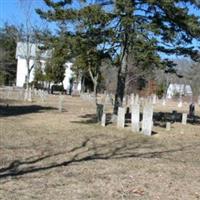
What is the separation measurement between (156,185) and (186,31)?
13.9 metres

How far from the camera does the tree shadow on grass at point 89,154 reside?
33.6ft

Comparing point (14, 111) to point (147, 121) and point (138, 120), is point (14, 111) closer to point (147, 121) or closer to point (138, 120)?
point (138, 120)

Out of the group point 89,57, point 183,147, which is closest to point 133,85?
point 89,57

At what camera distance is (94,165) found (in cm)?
1091

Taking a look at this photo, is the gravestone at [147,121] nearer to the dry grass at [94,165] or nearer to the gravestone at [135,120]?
the gravestone at [135,120]

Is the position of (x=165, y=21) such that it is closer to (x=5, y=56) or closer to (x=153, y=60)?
(x=153, y=60)

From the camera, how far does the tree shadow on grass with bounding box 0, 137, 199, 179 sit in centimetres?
1023

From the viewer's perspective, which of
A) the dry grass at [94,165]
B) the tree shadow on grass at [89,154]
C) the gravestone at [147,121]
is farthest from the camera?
the gravestone at [147,121]

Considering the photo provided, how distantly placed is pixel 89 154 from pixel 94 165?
6.12ft

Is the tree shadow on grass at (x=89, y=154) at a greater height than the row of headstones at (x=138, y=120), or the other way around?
the row of headstones at (x=138, y=120)

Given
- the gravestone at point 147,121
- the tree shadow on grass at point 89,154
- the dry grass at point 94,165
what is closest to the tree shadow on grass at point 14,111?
the dry grass at point 94,165

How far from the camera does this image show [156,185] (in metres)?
9.14

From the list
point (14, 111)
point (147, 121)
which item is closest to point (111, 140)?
point (147, 121)

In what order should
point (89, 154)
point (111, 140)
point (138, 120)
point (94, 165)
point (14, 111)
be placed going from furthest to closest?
1. point (14, 111)
2. point (138, 120)
3. point (111, 140)
4. point (89, 154)
5. point (94, 165)
